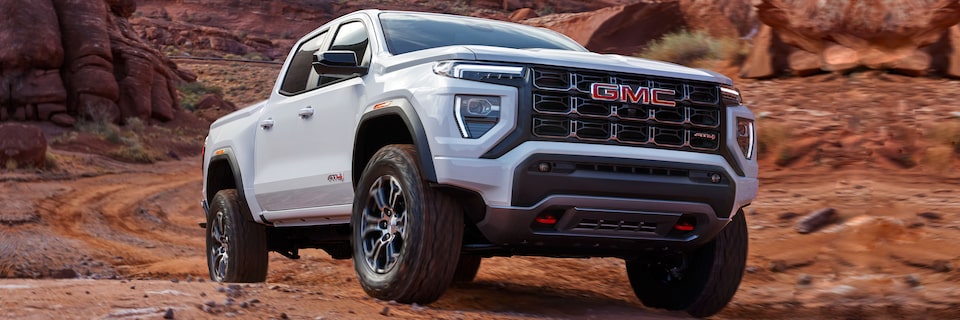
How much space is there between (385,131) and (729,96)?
2.06m

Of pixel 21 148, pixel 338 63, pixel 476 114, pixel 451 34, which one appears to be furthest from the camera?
pixel 21 148

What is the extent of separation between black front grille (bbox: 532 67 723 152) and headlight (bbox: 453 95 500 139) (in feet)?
0.70

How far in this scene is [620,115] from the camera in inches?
220

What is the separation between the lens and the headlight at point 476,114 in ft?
17.5

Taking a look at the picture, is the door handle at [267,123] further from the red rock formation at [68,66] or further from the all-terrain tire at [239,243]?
the red rock formation at [68,66]

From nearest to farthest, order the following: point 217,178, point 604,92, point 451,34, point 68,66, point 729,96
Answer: point 604,92
point 729,96
point 451,34
point 217,178
point 68,66

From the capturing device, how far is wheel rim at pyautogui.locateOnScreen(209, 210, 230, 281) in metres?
8.44

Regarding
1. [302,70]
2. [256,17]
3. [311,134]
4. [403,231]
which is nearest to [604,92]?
[403,231]

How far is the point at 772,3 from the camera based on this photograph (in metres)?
15.1

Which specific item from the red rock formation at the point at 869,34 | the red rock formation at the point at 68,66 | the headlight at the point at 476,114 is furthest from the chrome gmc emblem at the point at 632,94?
the red rock formation at the point at 68,66

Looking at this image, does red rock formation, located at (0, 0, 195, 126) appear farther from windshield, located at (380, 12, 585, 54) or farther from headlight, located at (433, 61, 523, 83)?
headlight, located at (433, 61, 523, 83)

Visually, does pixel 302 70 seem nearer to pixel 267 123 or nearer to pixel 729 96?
pixel 267 123

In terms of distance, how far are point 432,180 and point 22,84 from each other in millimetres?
31461

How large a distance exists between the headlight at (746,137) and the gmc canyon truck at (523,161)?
0.01 m
